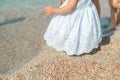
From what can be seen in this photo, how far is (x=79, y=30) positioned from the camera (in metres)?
4.11

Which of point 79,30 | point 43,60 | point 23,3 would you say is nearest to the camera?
point 43,60

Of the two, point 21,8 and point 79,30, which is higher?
point 79,30

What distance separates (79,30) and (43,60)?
0.57 meters

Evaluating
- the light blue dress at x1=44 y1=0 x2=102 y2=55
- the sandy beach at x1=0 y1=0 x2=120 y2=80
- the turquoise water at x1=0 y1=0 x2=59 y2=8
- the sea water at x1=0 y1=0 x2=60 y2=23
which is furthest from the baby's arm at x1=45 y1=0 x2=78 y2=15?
the turquoise water at x1=0 y1=0 x2=59 y2=8

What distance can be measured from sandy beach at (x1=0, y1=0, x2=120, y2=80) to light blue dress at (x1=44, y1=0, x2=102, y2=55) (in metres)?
0.12

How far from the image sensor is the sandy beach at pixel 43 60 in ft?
12.2

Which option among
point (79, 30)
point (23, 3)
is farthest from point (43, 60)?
point (23, 3)

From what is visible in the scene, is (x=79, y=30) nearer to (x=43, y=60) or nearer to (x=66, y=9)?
(x=66, y=9)

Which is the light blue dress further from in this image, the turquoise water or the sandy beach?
the turquoise water

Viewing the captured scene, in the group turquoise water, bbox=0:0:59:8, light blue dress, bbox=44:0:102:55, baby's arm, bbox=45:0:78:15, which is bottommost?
turquoise water, bbox=0:0:59:8

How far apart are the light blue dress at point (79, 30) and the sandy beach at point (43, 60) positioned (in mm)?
119

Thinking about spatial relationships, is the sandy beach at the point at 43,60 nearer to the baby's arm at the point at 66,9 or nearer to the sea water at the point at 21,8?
the baby's arm at the point at 66,9

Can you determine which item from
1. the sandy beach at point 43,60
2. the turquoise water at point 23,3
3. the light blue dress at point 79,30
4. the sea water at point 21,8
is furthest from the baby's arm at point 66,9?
the turquoise water at point 23,3

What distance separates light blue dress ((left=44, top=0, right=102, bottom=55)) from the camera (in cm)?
410
